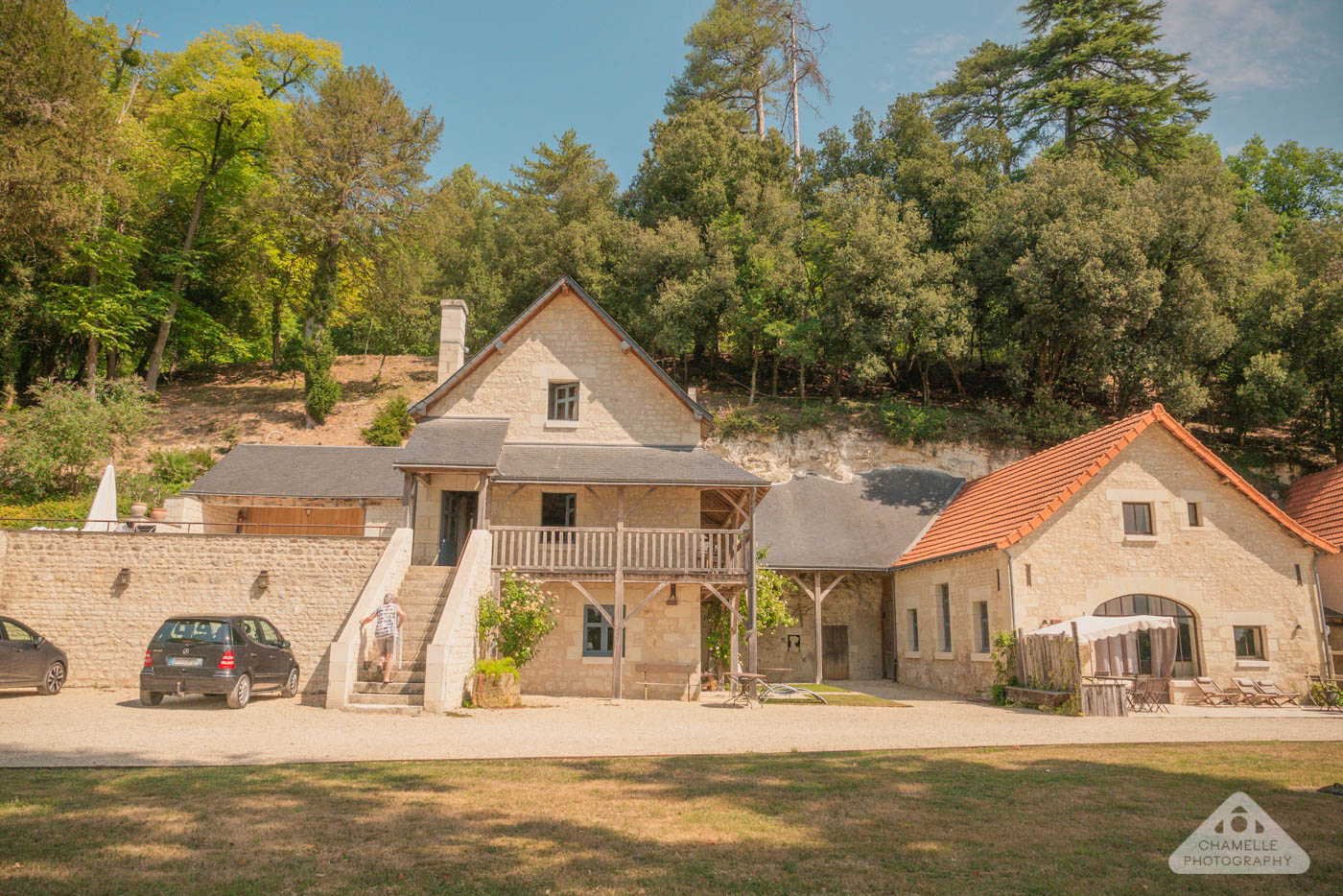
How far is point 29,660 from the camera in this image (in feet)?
46.9

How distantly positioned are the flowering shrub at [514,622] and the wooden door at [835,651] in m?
9.99

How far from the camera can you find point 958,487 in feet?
87.4

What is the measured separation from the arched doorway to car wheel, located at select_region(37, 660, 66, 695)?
20199mm

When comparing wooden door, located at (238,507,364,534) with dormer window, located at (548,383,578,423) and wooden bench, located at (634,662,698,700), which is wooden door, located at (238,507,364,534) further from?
wooden bench, located at (634,662,698,700)

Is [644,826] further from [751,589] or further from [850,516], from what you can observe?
[850,516]

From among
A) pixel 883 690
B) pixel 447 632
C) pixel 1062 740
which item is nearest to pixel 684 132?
pixel 883 690

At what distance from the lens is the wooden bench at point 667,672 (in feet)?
61.2

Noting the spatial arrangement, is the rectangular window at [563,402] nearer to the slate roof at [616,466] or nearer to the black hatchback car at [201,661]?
the slate roof at [616,466]

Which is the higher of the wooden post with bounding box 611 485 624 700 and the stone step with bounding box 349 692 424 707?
the wooden post with bounding box 611 485 624 700

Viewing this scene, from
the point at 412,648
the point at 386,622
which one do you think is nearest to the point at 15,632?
the point at 386,622

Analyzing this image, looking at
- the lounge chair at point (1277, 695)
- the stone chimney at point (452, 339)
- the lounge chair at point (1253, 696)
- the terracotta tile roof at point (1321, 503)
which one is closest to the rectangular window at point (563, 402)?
the stone chimney at point (452, 339)

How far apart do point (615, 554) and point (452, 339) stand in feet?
29.5

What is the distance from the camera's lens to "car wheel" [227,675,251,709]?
13.5 metres

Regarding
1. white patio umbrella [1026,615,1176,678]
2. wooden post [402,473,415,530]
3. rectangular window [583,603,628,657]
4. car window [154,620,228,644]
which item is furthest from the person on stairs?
white patio umbrella [1026,615,1176,678]
